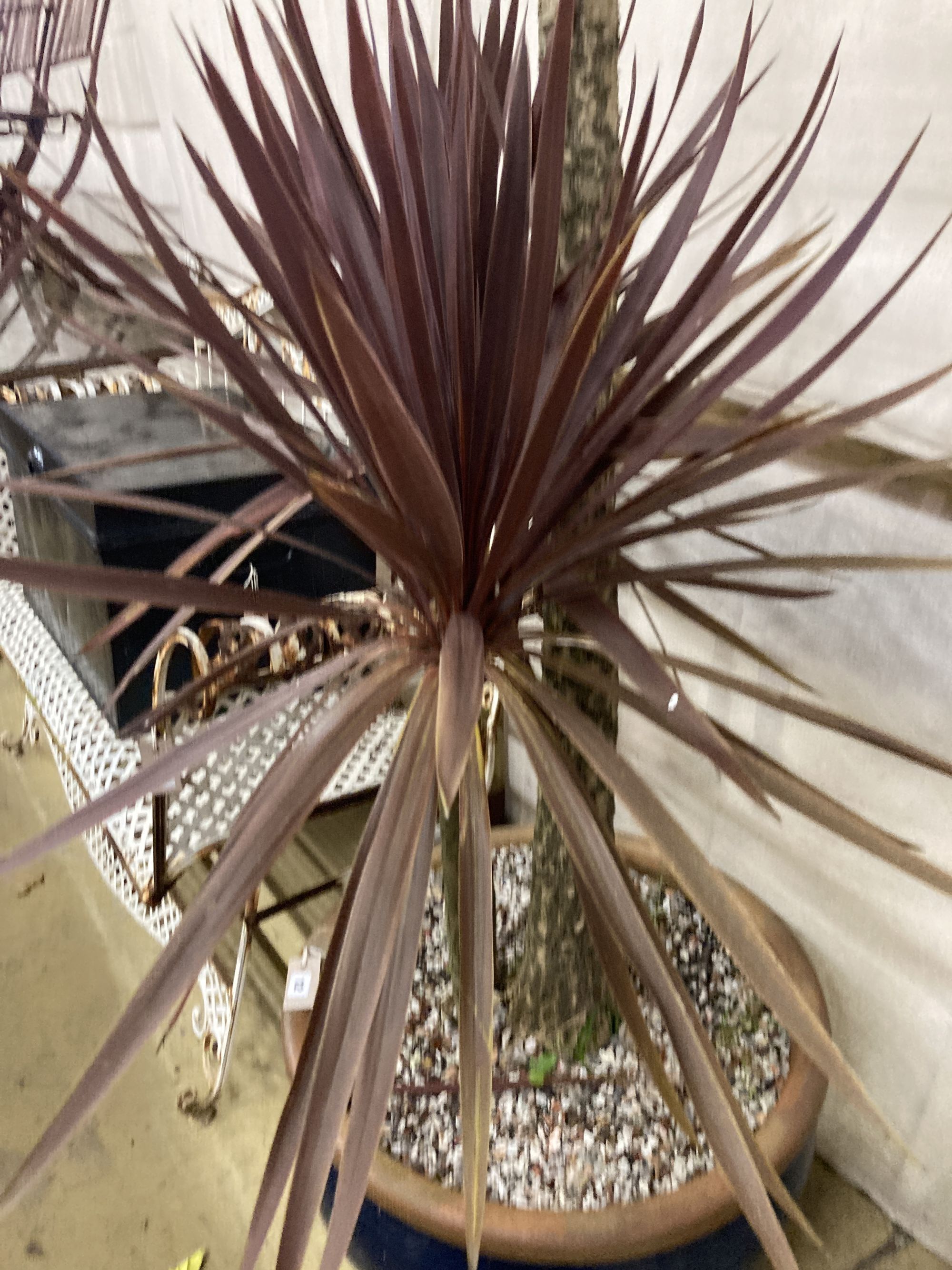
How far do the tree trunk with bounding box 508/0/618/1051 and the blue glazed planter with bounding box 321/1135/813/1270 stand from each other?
21cm

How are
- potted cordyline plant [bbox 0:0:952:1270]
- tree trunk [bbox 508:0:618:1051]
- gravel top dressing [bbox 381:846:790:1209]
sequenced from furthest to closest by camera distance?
gravel top dressing [bbox 381:846:790:1209] < tree trunk [bbox 508:0:618:1051] < potted cordyline plant [bbox 0:0:952:1270]

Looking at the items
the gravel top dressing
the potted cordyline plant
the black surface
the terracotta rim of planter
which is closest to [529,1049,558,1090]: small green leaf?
the gravel top dressing

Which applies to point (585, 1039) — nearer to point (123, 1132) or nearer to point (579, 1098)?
point (579, 1098)

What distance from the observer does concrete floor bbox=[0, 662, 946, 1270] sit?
3.53ft

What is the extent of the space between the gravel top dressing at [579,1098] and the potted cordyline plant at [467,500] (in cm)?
27

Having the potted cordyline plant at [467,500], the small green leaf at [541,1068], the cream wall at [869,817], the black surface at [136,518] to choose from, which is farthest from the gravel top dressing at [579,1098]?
the black surface at [136,518]

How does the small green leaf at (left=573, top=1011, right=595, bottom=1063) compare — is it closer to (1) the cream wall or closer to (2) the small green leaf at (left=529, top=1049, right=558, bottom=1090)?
(2) the small green leaf at (left=529, top=1049, right=558, bottom=1090)

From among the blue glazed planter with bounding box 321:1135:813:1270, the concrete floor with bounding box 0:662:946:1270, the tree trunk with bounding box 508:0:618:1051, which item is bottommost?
→ the concrete floor with bounding box 0:662:946:1270

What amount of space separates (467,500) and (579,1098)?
0.65m

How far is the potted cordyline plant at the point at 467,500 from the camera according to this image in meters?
0.51

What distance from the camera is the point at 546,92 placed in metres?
0.50

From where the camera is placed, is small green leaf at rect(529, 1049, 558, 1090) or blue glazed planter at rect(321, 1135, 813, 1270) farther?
small green leaf at rect(529, 1049, 558, 1090)

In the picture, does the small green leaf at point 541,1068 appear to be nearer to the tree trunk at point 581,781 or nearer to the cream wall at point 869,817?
the tree trunk at point 581,781

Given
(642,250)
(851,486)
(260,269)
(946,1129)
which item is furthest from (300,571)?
(946,1129)
